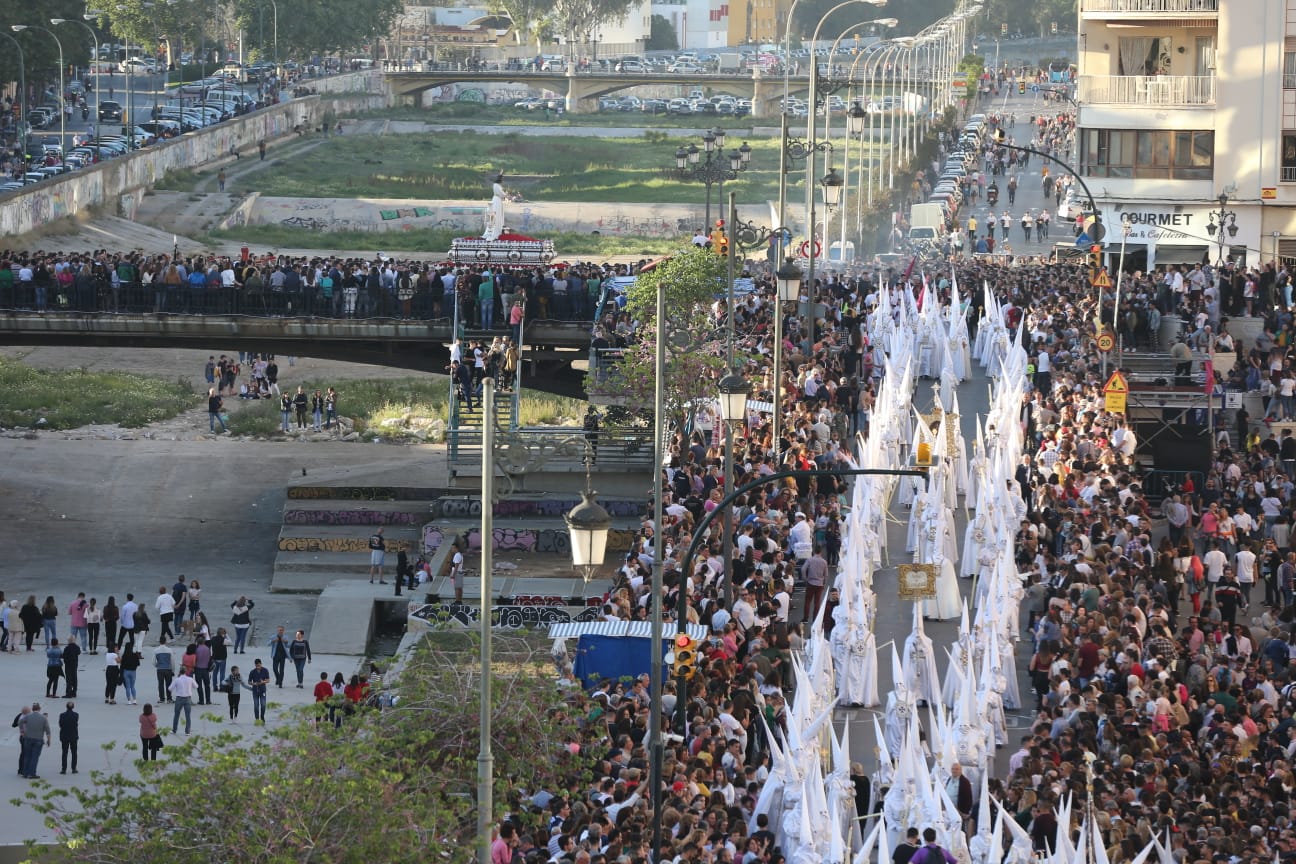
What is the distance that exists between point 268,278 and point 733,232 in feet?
Answer: 63.7

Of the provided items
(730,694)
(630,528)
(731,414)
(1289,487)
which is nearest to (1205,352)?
(1289,487)

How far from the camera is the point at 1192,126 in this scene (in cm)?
6475

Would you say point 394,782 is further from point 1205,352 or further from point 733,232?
point 1205,352

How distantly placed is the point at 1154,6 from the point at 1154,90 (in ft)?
6.75

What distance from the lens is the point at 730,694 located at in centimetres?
2659

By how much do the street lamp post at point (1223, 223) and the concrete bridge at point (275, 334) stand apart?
16830mm

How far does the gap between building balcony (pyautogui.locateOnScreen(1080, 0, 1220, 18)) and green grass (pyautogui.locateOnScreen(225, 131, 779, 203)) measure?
41495 mm

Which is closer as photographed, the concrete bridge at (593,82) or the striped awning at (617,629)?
the striped awning at (617,629)

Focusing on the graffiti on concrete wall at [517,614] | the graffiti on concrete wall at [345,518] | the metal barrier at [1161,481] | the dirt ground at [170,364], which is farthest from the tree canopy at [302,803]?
the dirt ground at [170,364]

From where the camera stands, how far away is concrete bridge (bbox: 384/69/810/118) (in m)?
154

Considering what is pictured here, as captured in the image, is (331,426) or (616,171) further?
(616,171)

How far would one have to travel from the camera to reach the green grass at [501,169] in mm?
115438

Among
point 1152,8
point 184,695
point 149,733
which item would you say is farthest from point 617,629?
point 1152,8

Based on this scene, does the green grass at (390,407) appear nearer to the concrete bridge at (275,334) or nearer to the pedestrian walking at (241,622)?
the concrete bridge at (275,334)
